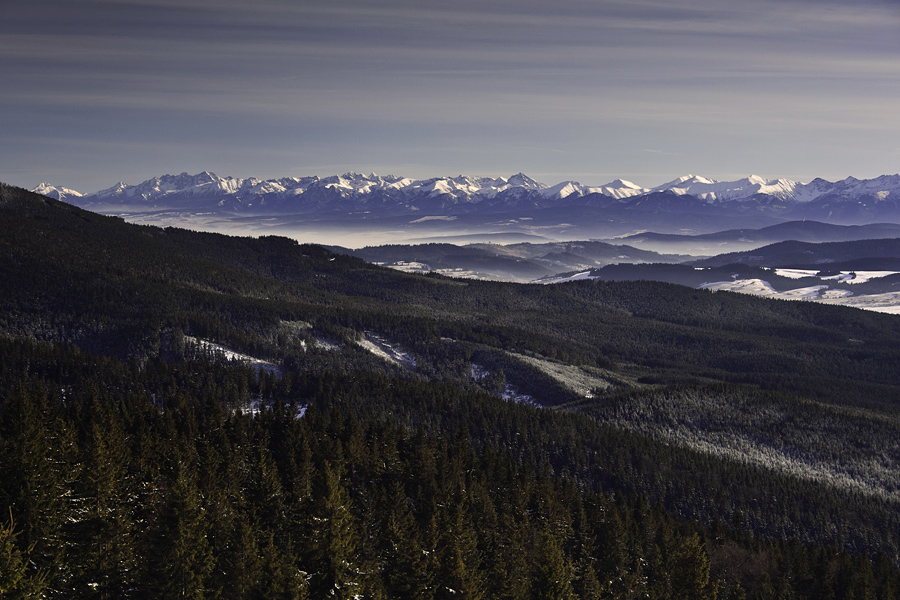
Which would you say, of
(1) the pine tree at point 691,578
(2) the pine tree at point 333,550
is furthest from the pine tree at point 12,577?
(1) the pine tree at point 691,578

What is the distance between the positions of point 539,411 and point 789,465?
202ft

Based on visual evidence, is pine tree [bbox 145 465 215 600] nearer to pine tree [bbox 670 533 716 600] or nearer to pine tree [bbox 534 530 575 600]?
pine tree [bbox 534 530 575 600]

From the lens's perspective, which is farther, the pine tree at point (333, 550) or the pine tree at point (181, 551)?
the pine tree at point (333, 550)

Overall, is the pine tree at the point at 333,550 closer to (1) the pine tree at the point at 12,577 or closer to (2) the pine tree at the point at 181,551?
(2) the pine tree at the point at 181,551

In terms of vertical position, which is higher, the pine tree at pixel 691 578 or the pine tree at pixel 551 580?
the pine tree at pixel 551 580

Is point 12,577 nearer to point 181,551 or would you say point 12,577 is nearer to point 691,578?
point 181,551

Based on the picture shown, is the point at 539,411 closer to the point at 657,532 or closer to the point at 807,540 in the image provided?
the point at 807,540

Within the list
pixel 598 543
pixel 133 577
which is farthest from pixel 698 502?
pixel 133 577

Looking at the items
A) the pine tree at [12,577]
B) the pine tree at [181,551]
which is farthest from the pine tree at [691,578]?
the pine tree at [12,577]

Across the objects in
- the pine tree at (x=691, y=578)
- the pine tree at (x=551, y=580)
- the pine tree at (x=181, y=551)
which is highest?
the pine tree at (x=181, y=551)

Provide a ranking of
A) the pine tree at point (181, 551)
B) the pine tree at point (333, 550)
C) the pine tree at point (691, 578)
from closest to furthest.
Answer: the pine tree at point (181, 551), the pine tree at point (333, 550), the pine tree at point (691, 578)

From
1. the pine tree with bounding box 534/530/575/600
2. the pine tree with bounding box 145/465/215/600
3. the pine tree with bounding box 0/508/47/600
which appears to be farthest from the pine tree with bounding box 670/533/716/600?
the pine tree with bounding box 0/508/47/600

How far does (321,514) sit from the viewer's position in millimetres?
69000

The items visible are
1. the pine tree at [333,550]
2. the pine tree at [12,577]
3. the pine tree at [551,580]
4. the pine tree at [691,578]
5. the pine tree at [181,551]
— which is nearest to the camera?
the pine tree at [12,577]
